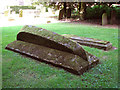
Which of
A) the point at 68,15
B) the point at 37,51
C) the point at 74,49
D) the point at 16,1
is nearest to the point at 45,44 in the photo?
the point at 37,51

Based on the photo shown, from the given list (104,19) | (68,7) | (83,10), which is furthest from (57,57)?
(68,7)

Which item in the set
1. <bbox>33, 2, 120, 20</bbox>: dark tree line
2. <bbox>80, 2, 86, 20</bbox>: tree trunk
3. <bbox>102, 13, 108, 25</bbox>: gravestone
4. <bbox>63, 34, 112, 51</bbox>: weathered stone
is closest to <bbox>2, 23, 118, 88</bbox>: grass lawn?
<bbox>63, 34, 112, 51</bbox>: weathered stone

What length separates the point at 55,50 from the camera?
4352 mm

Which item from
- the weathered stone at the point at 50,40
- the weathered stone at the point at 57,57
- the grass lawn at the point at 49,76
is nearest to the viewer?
the grass lawn at the point at 49,76

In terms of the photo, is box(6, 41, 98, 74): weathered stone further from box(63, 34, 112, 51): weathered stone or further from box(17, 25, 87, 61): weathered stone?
box(63, 34, 112, 51): weathered stone

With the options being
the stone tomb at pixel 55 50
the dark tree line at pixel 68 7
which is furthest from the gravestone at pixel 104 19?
the stone tomb at pixel 55 50

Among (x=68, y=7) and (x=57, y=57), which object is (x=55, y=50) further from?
(x=68, y=7)

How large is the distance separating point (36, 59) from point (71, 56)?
4.00 feet

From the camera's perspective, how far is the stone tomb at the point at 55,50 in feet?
12.7

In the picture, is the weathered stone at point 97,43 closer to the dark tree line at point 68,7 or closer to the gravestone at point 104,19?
the gravestone at point 104,19

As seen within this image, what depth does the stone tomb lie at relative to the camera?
386 centimetres

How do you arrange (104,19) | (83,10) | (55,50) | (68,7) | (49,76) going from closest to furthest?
(49,76)
(55,50)
(104,19)
(83,10)
(68,7)

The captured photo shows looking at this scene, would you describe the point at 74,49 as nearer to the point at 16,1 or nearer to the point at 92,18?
the point at 92,18

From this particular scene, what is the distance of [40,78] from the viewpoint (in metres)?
3.55
